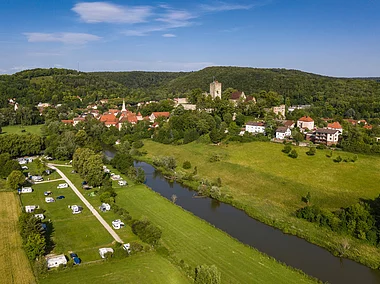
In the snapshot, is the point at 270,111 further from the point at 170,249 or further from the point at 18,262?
the point at 18,262

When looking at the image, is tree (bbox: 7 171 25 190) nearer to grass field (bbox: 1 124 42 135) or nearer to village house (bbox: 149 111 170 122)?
grass field (bbox: 1 124 42 135)

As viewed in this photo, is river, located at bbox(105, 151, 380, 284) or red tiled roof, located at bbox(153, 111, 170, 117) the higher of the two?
red tiled roof, located at bbox(153, 111, 170, 117)

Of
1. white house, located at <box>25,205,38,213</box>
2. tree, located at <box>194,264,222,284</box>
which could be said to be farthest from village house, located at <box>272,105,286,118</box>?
tree, located at <box>194,264,222,284</box>

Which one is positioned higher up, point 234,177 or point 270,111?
point 270,111

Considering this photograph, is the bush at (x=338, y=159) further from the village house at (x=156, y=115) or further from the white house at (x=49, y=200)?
the village house at (x=156, y=115)

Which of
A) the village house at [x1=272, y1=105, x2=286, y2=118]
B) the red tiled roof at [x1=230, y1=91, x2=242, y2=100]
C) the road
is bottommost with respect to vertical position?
the road

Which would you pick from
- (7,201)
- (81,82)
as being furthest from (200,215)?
(81,82)
